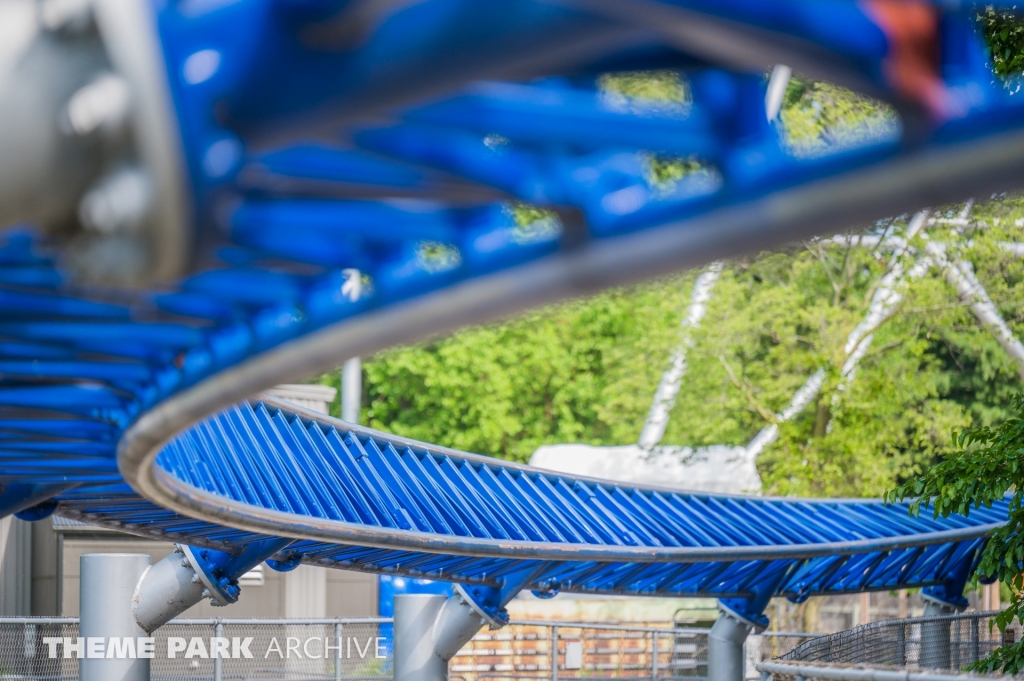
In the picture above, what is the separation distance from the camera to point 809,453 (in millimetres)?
21531

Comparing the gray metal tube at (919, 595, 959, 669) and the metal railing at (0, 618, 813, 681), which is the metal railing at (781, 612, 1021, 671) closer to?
the gray metal tube at (919, 595, 959, 669)

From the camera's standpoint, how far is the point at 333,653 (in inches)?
629

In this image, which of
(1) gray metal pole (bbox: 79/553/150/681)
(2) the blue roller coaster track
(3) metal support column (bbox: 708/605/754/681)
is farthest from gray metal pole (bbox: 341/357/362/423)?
(2) the blue roller coaster track

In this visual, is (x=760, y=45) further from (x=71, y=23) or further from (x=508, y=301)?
(x=71, y=23)

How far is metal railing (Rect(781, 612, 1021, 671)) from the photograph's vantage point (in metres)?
11.9

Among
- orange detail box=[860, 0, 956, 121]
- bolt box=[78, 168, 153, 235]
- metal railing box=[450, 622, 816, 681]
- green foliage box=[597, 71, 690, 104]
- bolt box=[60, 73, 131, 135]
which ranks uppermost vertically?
green foliage box=[597, 71, 690, 104]

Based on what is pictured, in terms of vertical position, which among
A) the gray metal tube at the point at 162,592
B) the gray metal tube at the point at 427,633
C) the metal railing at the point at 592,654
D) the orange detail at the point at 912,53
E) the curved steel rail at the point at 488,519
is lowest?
the metal railing at the point at 592,654

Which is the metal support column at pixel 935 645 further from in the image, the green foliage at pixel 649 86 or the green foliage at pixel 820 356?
the green foliage at pixel 649 86

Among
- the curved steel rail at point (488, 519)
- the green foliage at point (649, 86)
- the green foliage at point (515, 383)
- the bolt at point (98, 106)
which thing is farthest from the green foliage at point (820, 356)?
the bolt at point (98, 106)

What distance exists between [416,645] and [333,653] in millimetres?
2975

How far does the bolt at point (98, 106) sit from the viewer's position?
8.61ft

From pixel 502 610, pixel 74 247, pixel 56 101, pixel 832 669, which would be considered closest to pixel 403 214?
pixel 74 247

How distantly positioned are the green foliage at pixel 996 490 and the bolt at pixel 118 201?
721 cm

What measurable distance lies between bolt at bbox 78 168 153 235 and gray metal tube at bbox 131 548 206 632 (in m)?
9.16
